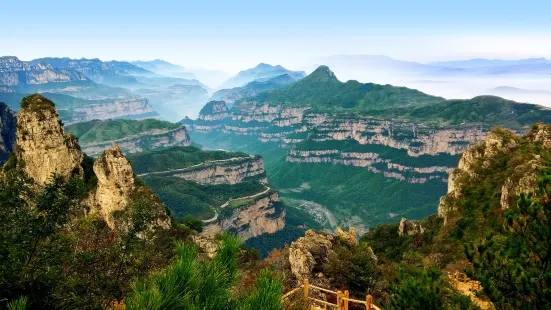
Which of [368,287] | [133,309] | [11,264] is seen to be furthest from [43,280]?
[368,287]

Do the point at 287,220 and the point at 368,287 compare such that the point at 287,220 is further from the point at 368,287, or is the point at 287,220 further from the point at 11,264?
the point at 11,264

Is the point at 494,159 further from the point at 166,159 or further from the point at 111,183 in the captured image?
the point at 166,159

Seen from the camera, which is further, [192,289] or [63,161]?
[63,161]

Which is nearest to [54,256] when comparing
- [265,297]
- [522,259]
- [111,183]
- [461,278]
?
[265,297]

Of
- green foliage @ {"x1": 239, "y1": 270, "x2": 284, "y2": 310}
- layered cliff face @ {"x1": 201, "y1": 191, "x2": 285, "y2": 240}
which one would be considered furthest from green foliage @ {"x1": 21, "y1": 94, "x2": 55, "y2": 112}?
layered cliff face @ {"x1": 201, "y1": 191, "x2": 285, "y2": 240}

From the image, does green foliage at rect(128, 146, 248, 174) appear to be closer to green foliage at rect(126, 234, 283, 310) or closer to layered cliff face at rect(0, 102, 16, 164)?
layered cliff face at rect(0, 102, 16, 164)

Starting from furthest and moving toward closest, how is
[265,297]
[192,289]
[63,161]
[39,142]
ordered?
[63,161], [39,142], [265,297], [192,289]
